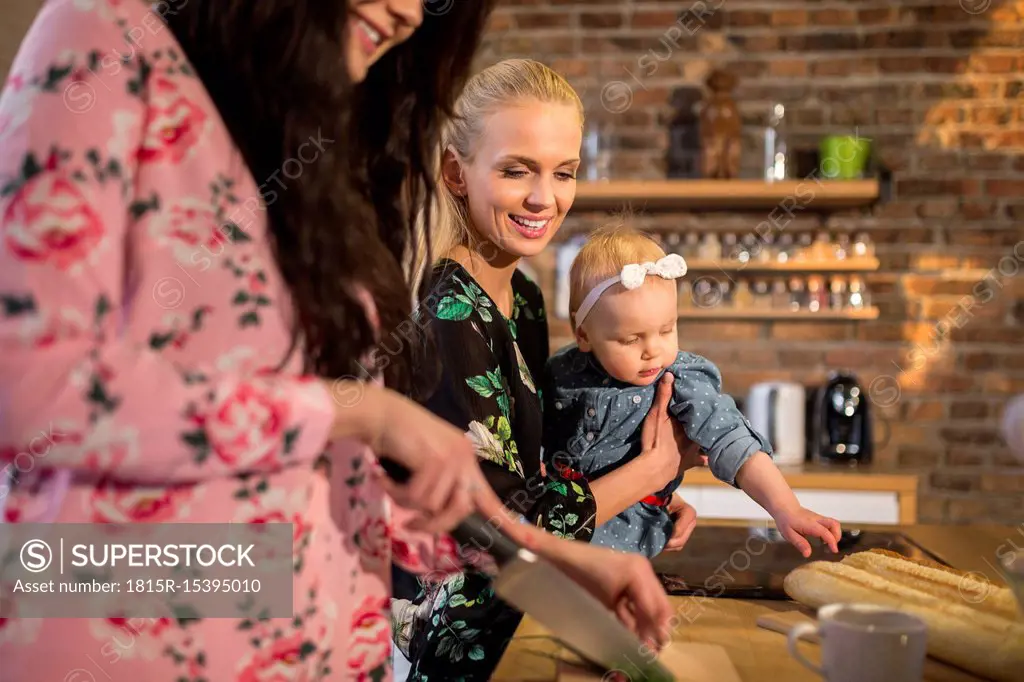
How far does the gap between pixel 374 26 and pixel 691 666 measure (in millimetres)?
668

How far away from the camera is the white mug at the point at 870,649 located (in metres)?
0.79

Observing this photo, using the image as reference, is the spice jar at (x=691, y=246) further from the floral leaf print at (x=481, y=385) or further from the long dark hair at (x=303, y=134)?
the long dark hair at (x=303, y=134)

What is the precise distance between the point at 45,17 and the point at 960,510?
3704 mm

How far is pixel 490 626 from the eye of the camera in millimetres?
1251

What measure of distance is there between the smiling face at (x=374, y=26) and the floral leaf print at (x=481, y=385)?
47 centimetres

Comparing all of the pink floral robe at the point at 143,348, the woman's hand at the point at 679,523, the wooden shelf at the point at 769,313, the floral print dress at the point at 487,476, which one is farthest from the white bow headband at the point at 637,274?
the wooden shelf at the point at 769,313

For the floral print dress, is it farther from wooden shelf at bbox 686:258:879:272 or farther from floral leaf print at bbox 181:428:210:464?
wooden shelf at bbox 686:258:879:272

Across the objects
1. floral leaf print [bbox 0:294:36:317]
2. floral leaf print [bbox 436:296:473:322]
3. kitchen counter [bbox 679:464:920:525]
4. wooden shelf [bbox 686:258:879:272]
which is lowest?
kitchen counter [bbox 679:464:920:525]

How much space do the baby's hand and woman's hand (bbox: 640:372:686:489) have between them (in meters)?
0.18

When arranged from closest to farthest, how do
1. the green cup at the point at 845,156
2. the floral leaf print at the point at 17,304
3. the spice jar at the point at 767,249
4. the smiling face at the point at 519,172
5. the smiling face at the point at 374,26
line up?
1. the floral leaf print at the point at 17,304
2. the smiling face at the point at 374,26
3. the smiling face at the point at 519,172
4. the green cup at the point at 845,156
5. the spice jar at the point at 767,249

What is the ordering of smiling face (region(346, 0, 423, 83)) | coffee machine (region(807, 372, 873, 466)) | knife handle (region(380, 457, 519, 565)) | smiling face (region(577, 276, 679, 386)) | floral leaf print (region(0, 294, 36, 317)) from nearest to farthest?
floral leaf print (region(0, 294, 36, 317)) < knife handle (region(380, 457, 519, 565)) < smiling face (region(346, 0, 423, 83)) < smiling face (region(577, 276, 679, 386)) < coffee machine (region(807, 372, 873, 466))

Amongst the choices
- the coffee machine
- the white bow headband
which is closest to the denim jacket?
the white bow headband

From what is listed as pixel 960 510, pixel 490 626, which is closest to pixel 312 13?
pixel 490 626

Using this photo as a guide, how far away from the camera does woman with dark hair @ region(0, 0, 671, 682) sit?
673 mm
